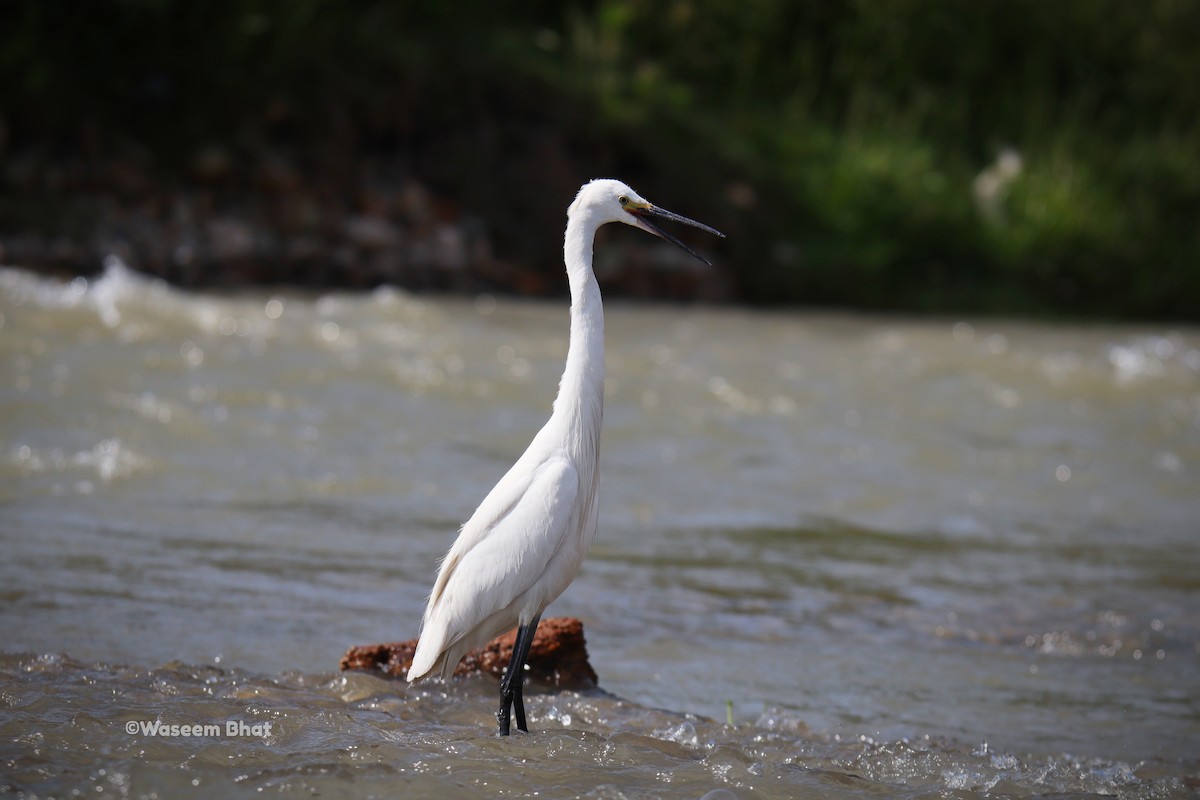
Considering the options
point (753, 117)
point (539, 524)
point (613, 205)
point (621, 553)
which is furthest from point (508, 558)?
point (753, 117)

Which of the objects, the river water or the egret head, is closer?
the river water

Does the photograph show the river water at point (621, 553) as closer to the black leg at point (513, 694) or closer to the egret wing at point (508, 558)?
the black leg at point (513, 694)

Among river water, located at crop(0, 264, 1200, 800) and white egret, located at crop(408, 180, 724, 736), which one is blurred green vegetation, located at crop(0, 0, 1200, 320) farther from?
white egret, located at crop(408, 180, 724, 736)

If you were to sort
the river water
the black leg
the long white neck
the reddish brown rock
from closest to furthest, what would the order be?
the river water < the black leg < the long white neck < the reddish brown rock

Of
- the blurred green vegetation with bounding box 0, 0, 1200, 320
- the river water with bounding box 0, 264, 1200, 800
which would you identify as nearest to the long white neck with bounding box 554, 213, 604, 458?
the river water with bounding box 0, 264, 1200, 800

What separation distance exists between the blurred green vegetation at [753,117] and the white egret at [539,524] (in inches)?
360

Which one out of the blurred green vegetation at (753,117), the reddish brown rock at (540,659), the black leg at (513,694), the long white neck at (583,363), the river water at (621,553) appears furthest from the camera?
the blurred green vegetation at (753,117)

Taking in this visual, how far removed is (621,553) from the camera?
6266 millimetres

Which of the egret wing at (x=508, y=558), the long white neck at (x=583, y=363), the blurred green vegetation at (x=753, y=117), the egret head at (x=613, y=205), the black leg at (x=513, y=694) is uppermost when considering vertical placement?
the blurred green vegetation at (x=753, y=117)

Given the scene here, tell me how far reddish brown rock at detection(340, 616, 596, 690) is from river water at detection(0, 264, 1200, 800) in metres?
0.08

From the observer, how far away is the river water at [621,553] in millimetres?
3658

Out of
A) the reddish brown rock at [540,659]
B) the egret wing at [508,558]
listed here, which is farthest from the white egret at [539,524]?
the reddish brown rock at [540,659]

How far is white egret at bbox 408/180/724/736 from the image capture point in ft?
12.6

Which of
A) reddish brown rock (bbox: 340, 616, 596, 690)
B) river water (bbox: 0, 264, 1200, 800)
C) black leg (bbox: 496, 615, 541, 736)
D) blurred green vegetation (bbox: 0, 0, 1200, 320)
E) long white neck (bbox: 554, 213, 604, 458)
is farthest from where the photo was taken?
blurred green vegetation (bbox: 0, 0, 1200, 320)
